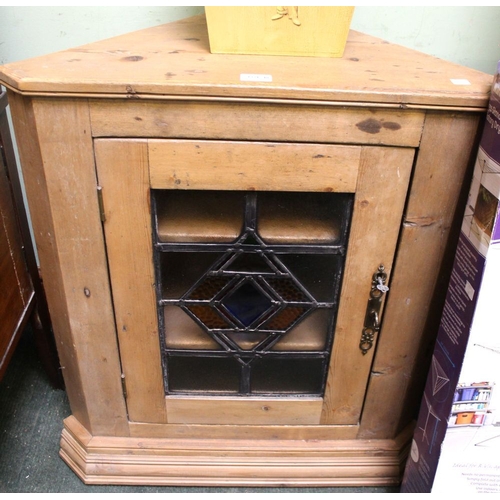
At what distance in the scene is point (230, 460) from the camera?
1.21 m

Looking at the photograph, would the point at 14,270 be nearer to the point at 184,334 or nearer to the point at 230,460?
the point at 184,334

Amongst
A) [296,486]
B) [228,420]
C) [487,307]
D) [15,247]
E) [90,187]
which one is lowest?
[296,486]

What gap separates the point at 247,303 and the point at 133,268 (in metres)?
0.24

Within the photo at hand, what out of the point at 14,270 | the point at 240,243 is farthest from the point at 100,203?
the point at 14,270

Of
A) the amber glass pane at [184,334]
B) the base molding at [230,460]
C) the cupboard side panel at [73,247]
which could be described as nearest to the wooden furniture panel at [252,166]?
the cupboard side panel at [73,247]

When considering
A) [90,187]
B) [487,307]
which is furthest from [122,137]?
[487,307]

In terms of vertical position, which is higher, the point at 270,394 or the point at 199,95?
the point at 199,95

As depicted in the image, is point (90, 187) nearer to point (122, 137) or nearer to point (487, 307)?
point (122, 137)

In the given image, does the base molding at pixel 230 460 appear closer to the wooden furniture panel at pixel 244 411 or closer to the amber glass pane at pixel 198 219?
the wooden furniture panel at pixel 244 411

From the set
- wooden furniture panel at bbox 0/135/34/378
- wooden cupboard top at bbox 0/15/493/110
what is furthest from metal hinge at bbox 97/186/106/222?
wooden furniture panel at bbox 0/135/34/378

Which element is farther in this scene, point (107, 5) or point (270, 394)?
point (107, 5)

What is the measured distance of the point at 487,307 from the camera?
85cm

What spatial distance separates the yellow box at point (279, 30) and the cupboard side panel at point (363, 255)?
9.4 inches

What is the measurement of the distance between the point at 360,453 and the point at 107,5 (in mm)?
1268
